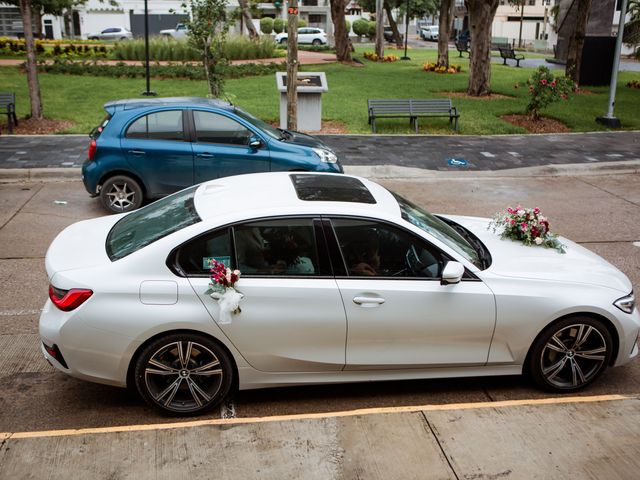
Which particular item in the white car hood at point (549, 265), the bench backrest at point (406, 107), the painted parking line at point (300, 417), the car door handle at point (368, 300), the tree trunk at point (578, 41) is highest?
the tree trunk at point (578, 41)

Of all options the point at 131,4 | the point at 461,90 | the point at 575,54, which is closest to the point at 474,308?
the point at 461,90

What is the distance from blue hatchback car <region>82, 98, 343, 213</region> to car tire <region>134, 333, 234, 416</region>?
19.7 feet

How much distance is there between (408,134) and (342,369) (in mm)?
12709

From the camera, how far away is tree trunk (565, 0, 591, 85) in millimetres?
24047

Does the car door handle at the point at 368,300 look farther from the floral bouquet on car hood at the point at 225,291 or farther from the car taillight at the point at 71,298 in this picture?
the car taillight at the point at 71,298

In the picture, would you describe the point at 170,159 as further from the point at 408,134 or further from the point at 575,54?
the point at 575,54

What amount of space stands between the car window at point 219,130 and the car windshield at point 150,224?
16.0 feet

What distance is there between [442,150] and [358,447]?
468 inches

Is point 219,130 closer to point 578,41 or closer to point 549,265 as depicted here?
point 549,265

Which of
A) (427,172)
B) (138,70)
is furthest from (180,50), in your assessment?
(427,172)

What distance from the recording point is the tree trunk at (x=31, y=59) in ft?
52.6

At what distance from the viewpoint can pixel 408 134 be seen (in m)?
17.2

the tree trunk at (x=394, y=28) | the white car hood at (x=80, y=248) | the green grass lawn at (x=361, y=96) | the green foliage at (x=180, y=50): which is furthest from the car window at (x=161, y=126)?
the tree trunk at (x=394, y=28)

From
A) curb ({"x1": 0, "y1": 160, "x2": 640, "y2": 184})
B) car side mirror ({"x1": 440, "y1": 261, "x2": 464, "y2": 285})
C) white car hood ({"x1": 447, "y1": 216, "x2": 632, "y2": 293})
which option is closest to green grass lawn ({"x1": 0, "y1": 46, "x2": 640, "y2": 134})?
curb ({"x1": 0, "y1": 160, "x2": 640, "y2": 184})
